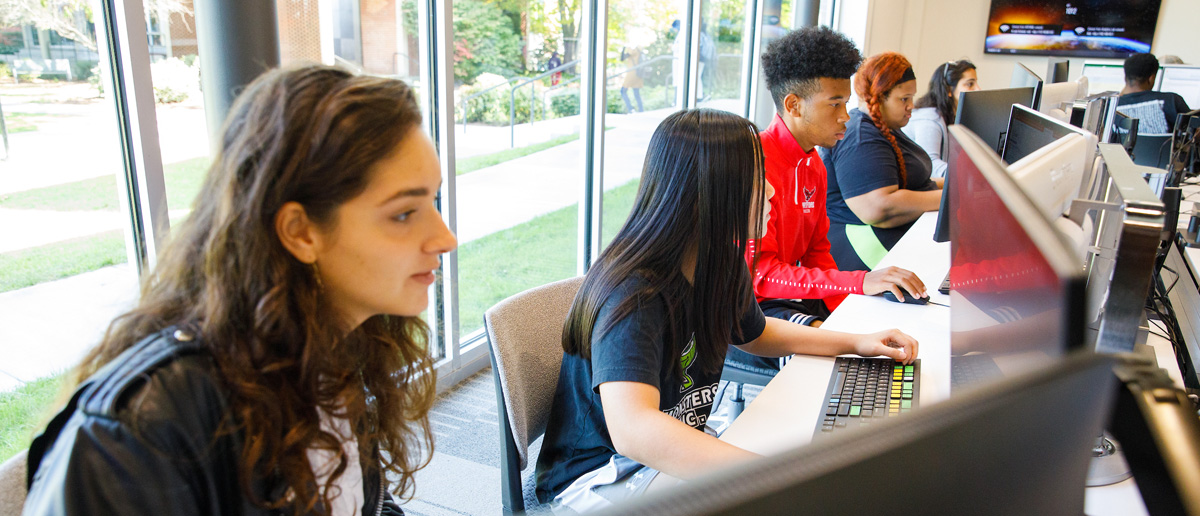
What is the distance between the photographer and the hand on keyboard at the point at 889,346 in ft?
4.69

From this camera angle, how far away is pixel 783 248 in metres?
2.06

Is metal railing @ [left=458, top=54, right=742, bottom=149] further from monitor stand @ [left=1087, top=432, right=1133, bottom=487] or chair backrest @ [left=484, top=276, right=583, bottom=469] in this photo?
monitor stand @ [left=1087, top=432, right=1133, bottom=487]

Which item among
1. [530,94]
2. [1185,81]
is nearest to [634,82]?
[530,94]

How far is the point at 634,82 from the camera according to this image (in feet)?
11.9

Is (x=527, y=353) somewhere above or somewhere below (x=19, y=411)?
above

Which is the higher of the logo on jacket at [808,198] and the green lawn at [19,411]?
the logo on jacket at [808,198]

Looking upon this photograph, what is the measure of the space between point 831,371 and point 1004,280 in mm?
827

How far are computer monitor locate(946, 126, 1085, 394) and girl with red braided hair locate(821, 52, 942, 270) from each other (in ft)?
5.16

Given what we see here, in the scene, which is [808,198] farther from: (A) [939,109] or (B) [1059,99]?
(A) [939,109]

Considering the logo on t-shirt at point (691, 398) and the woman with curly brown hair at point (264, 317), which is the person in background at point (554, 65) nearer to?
the logo on t-shirt at point (691, 398)

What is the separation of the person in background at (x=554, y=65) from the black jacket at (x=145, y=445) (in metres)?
2.51

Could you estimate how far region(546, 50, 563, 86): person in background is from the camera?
9.96ft

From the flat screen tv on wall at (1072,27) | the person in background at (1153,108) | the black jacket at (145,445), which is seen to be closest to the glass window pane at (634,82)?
the person in background at (1153,108)

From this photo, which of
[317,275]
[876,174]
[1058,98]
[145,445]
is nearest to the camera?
[145,445]
